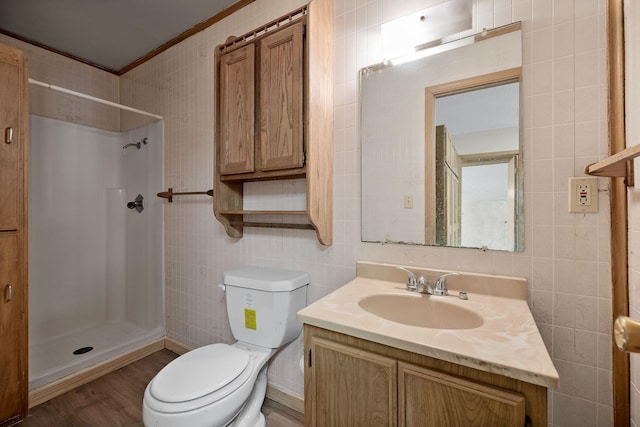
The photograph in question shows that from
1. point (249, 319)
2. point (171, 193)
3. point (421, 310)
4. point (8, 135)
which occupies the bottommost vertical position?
point (249, 319)

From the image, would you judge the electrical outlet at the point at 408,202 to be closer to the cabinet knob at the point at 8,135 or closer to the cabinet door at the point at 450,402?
the cabinet door at the point at 450,402

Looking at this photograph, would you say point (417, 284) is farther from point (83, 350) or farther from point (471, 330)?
point (83, 350)

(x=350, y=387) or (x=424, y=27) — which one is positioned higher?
(x=424, y=27)

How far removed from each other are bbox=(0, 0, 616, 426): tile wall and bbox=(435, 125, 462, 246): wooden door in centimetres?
7

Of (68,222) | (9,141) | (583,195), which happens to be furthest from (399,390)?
(68,222)

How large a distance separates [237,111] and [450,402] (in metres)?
1.53

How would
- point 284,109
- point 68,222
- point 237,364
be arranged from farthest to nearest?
point 68,222 < point 284,109 < point 237,364

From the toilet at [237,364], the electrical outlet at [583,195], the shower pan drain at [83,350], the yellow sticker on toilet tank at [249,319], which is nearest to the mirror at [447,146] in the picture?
the electrical outlet at [583,195]

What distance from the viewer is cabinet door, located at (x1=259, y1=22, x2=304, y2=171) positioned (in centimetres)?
133

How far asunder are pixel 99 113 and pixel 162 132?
32.3 inches

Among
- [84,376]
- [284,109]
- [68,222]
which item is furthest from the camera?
[68,222]

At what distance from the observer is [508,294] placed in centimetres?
105

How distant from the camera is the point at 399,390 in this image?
785 mm

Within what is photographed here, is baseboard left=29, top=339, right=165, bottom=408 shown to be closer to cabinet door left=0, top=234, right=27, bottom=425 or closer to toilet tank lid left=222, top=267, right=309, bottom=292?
cabinet door left=0, top=234, right=27, bottom=425
